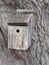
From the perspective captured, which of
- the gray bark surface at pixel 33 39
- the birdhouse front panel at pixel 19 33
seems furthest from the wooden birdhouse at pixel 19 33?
the gray bark surface at pixel 33 39

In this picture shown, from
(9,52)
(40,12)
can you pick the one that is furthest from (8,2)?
(9,52)

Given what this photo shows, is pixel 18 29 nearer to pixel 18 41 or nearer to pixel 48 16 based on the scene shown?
pixel 18 41

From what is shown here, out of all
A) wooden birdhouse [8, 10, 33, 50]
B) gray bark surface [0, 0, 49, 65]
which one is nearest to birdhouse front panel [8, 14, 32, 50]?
wooden birdhouse [8, 10, 33, 50]

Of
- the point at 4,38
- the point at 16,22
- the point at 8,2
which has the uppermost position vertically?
the point at 8,2

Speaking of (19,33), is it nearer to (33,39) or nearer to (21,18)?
(21,18)

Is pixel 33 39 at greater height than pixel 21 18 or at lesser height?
lesser

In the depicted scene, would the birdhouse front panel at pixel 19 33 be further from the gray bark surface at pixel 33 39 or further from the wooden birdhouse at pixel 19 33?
the gray bark surface at pixel 33 39

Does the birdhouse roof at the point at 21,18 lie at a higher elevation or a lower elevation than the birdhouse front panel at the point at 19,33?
higher

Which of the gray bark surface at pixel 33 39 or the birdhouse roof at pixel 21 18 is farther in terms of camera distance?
the gray bark surface at pixel 33 39

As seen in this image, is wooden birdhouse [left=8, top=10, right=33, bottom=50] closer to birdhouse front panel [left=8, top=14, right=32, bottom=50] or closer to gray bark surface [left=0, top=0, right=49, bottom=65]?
birdhouse front panel [left=8, top=14, right=32, bottom=50]

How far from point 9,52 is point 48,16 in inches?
14.3

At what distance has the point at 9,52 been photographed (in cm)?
122

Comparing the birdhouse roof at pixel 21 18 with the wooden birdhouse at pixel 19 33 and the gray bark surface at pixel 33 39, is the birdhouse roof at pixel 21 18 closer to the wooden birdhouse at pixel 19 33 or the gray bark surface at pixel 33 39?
the wooden birdhouse at pixel 19 33

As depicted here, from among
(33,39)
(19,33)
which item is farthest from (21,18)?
(33,39)
